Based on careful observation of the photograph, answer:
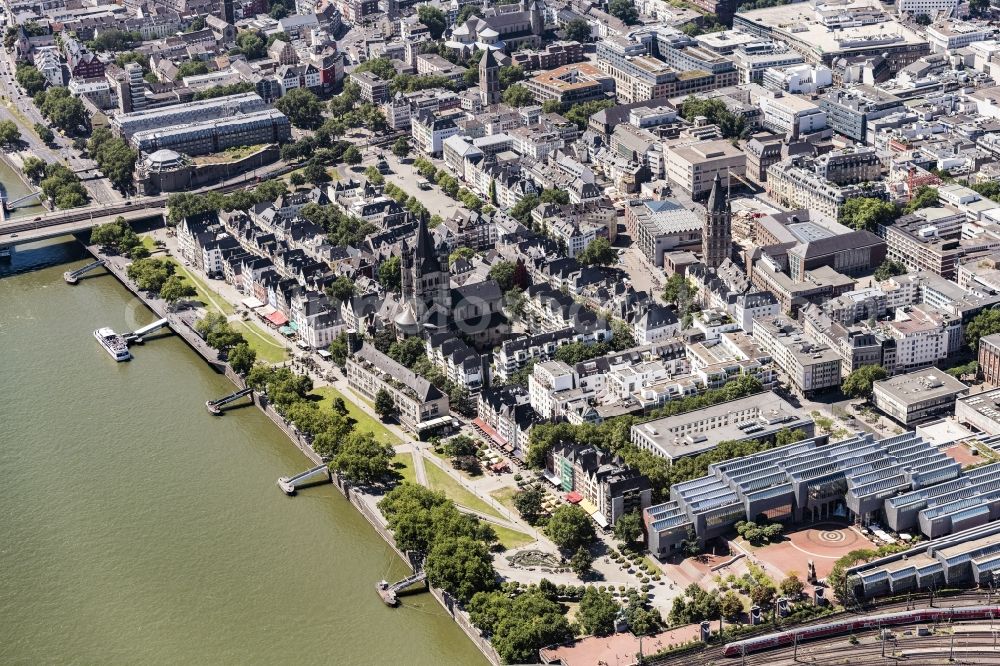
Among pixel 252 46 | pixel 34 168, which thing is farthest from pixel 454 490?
pixel 252 46

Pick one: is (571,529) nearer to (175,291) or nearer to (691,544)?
A: (691,544)

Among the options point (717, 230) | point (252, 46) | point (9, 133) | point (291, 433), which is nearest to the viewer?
point (291, 433)

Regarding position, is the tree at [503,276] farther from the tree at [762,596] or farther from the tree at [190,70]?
the tree at [190,70]

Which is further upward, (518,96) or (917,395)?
(518,96)

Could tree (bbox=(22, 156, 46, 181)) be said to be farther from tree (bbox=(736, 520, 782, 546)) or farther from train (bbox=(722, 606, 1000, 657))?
train (bbox=(722, 606, 1000, 657))

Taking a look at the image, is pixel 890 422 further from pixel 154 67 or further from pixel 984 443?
pixel 154 67

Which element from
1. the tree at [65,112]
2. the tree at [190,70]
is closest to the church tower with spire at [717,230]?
the tree at [65,112]
